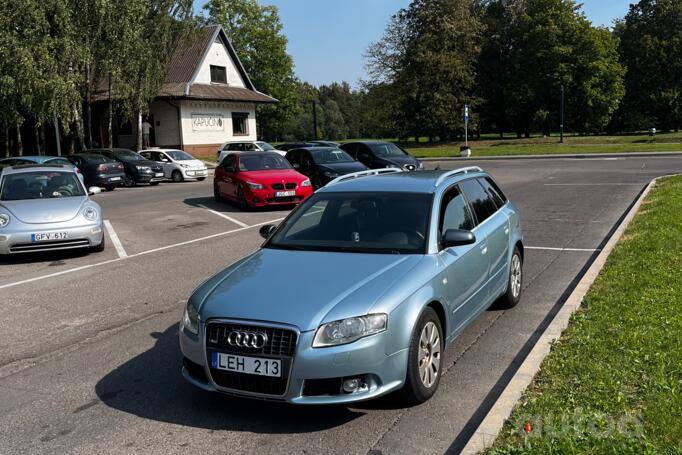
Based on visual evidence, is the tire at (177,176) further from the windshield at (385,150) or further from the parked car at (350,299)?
the parked car at (350,299)

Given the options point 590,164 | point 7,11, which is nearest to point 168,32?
point 7,11

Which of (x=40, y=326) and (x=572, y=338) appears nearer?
(x=572, y=338)

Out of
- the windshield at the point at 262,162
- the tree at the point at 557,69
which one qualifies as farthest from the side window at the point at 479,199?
the tree at the point at 557,69

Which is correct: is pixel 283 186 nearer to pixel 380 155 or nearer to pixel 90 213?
pixel 90 213

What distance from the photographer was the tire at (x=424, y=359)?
14.1 ft

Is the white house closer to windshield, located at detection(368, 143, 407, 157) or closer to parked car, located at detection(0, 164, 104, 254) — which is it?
windshield, located at detection(368, 143, 407, 157)

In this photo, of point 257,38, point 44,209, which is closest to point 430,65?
point 257,38

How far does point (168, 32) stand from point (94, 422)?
34123mm

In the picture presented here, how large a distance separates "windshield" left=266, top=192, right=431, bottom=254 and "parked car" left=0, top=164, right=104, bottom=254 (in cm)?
603

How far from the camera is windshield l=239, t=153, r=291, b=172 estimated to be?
1754 centimetres

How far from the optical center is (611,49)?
66125 mm

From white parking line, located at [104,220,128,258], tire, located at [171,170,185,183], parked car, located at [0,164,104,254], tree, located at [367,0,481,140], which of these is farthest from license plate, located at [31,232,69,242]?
tree, located at [367,0,481,140]

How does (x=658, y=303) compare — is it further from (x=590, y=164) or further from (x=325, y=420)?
(x=590, y=164)

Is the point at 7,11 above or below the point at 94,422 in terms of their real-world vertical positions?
above
